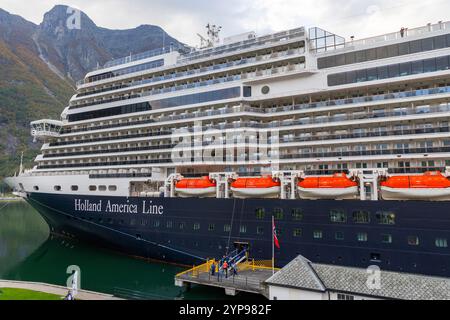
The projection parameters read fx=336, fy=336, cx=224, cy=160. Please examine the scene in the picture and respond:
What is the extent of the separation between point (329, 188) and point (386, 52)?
9.36 metres

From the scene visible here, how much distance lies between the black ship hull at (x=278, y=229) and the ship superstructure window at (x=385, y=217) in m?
0.04

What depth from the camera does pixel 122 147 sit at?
90.7 feet

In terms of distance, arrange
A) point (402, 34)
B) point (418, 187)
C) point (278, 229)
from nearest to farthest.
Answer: point (418, 187) < point (278, 229) < point (402, 34)

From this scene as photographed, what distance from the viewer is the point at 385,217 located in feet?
54.3

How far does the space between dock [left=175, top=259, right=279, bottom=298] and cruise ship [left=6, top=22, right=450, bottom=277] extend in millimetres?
783

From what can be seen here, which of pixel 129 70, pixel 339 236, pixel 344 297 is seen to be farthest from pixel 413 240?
pixel 129 70

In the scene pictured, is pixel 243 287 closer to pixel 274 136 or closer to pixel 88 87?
pixel 274 136

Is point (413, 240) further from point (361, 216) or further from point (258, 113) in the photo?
point (258, 113)

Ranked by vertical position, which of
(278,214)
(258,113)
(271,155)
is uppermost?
(258,113)

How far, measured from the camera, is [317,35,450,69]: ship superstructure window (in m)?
19.0

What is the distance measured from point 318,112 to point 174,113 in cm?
1112

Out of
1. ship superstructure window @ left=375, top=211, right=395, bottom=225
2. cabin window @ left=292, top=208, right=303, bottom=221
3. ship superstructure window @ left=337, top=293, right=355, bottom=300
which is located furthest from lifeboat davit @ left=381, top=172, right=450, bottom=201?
ship superstructure window @ left=337, top=293, right=355, bottom=300

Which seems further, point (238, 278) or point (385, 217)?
point (238, 278)

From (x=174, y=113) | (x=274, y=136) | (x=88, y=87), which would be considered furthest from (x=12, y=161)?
(x=274, y=136)
